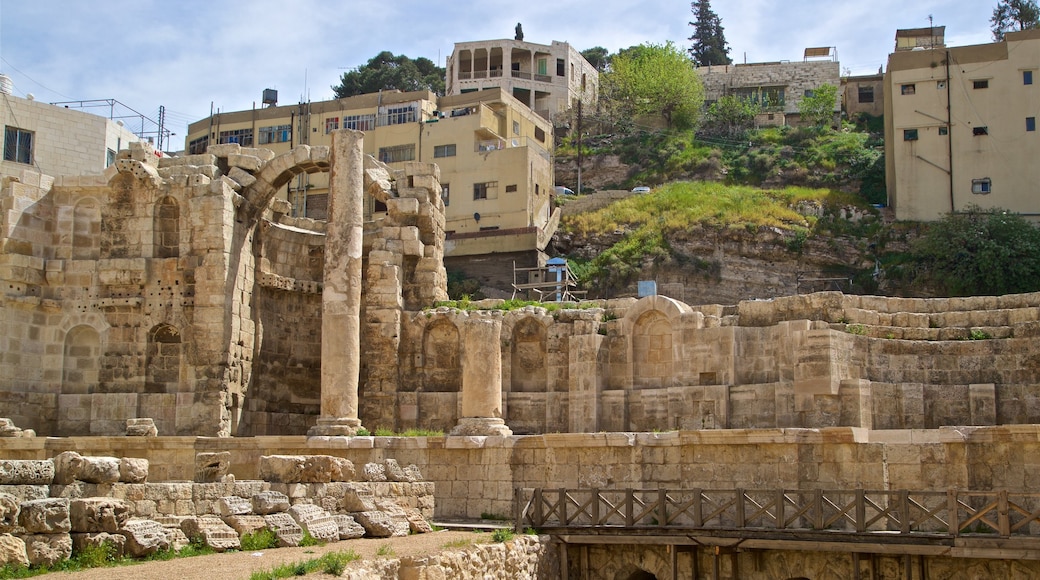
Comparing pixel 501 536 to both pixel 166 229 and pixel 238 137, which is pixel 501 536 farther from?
pixel 238 137

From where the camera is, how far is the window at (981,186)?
49.9 meters

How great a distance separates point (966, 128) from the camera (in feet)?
164

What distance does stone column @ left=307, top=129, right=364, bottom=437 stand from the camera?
28.3 m

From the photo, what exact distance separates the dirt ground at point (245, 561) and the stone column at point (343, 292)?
9522 mm

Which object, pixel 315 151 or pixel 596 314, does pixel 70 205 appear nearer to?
pixel 315 151

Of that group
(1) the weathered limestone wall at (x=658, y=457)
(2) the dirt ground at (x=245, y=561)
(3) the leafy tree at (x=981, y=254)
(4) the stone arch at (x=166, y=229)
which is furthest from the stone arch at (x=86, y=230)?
(3) the leafy tree at (x=981, y=254)

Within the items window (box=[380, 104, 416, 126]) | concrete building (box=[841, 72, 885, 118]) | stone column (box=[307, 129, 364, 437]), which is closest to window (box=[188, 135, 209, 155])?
window (box=[380, 104, 416, 126])

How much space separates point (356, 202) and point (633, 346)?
7745mm

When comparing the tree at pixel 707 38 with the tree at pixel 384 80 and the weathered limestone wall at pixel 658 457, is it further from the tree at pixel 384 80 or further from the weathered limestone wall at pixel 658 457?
the weathered limestone wall at pixel 658 457

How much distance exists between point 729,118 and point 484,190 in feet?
66.7

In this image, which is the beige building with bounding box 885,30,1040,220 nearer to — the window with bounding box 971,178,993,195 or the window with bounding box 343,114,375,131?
the window with bounding box 971,178,993,195

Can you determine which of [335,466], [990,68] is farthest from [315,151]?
[990,68]

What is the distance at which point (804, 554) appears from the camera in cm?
2189

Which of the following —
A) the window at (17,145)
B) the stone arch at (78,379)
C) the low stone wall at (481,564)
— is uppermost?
the window at (17,145)
